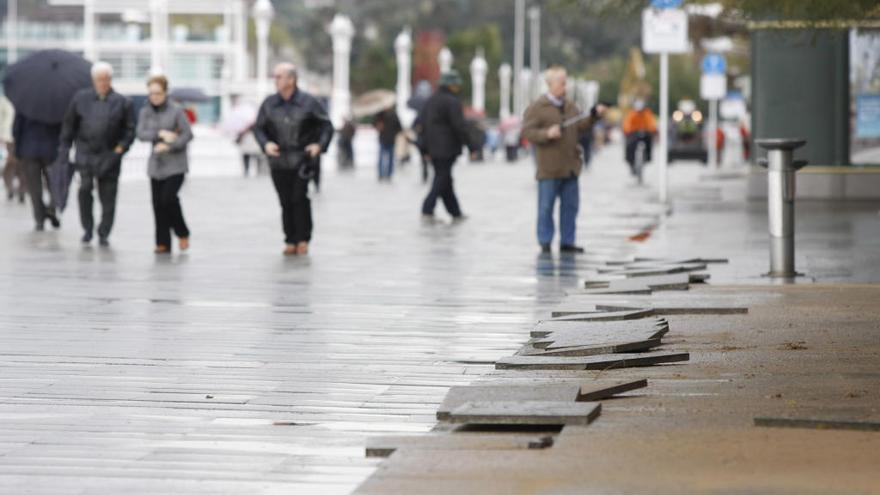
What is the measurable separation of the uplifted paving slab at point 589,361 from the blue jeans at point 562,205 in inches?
351

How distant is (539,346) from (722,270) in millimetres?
5633

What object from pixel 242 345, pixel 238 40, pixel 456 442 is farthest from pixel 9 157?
pixel 238 40

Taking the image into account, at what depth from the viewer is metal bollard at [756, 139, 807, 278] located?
14625 mm

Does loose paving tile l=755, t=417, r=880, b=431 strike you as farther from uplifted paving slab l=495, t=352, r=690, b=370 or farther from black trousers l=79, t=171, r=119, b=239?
black trousers l=79, t=171, r=119, b=239

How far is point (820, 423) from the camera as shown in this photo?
7.21 m

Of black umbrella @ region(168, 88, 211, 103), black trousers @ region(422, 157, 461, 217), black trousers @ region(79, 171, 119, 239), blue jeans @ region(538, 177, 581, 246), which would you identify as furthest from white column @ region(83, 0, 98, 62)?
blue jeans @ region(538, 177, 581, 246)

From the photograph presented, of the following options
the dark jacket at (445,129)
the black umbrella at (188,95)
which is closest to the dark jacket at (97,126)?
the dark jacket at (445,129)

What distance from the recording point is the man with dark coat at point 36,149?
22297mm

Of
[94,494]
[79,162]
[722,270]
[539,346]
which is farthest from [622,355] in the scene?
[79,162]

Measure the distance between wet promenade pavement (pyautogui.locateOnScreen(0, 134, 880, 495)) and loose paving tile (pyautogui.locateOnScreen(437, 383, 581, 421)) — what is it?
0.56 ft

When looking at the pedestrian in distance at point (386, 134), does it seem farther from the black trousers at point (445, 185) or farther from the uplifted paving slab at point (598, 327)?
the uplifted paving slab at point (598, 327)

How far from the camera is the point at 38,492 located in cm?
642

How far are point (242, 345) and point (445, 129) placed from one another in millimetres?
14187

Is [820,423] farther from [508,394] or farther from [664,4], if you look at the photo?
[664,4]
